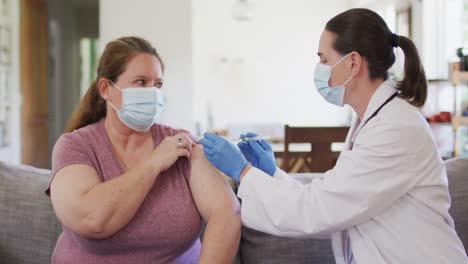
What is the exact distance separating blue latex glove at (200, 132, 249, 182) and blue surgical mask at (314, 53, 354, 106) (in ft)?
0.99

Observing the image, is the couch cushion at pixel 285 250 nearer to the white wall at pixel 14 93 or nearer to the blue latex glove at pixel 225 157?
the blue latex glove at pixel 225 157

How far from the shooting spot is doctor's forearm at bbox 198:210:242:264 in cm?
120

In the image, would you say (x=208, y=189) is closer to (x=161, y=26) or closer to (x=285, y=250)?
(x=285, y=250)

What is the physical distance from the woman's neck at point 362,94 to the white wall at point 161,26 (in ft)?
9.34

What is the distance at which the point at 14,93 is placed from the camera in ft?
12.2

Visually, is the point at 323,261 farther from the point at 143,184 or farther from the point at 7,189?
the point at 7,189

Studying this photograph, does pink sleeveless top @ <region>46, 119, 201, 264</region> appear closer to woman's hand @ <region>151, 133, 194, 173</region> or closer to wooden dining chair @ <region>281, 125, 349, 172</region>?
woman's hand @ <region>151, 133, 194, 173</region>

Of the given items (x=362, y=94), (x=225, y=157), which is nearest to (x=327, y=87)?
(x=362, y=94)

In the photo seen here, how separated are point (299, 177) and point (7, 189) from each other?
95 cm

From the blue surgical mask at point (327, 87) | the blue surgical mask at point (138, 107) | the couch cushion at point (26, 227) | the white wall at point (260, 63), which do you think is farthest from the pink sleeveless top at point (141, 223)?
the white wall at point (260, 63)

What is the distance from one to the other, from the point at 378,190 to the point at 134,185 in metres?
0.58

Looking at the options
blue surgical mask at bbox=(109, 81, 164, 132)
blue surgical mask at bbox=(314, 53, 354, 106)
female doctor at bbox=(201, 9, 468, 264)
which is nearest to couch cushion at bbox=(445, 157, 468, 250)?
female doctor at bbox=(201, 9, 468, 264)

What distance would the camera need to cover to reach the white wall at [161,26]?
3.91 metres

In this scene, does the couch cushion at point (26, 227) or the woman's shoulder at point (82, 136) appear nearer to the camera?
the woman's shoulder at point (82, 136)
